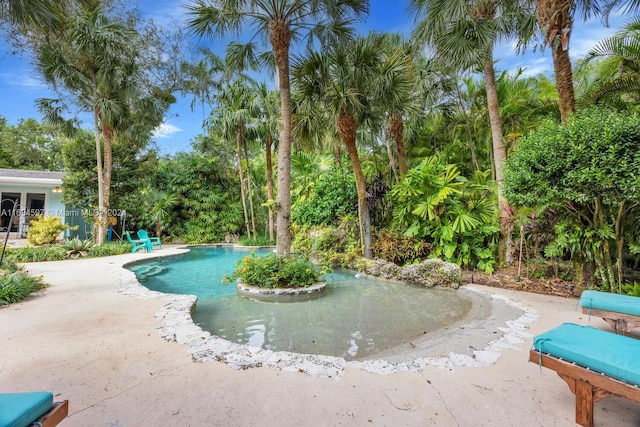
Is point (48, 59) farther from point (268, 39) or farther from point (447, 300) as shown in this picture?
point (447, 300)

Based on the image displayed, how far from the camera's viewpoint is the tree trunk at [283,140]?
6801 millimetres

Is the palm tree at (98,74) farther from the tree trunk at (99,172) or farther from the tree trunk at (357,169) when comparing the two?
the tree trunk at (357,169)

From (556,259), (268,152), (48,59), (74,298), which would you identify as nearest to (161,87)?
(48,59)

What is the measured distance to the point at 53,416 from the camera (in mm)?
1535

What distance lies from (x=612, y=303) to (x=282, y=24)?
24.6 feet

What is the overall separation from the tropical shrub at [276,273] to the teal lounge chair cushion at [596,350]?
14.7 feet

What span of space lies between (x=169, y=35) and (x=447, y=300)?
18.3 metres

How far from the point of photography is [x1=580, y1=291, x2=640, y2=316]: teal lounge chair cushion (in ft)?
9.76

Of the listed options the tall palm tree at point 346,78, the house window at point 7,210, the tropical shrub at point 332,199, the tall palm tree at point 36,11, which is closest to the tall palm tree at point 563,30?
the tall palm tree at point 346,78

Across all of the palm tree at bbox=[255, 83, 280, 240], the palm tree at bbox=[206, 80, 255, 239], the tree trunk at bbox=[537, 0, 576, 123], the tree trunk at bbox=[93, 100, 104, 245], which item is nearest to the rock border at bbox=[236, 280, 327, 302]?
the tree trunk at bbox=[537, 0, 576, 123]

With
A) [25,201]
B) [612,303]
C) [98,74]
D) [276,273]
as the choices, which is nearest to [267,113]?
[98,74]

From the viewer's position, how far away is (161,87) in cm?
1588

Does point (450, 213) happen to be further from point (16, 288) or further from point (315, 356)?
point (16, 288)

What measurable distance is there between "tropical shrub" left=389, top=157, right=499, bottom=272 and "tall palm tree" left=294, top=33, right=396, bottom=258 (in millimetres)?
2406
